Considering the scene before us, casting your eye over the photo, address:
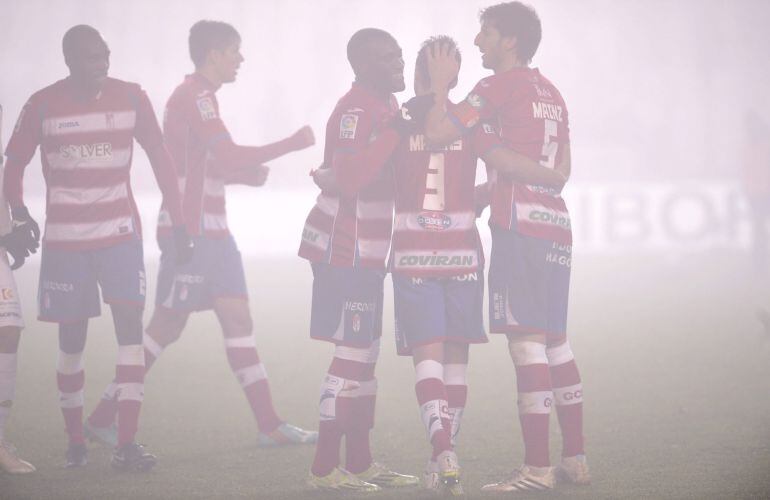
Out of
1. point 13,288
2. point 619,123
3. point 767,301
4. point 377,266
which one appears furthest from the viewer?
point 619,123

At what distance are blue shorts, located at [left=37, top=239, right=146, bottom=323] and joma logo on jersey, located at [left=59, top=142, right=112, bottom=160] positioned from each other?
18.3 inches

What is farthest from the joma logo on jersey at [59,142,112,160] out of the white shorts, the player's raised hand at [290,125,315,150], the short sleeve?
the player's raised hand at [290,125,315,150]

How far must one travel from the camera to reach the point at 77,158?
567 centimetres

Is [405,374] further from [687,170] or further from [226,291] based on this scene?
[687,170]

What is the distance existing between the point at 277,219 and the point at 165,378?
13.3m

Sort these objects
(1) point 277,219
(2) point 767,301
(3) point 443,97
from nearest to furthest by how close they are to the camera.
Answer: (3) point 443,97 < (2) point 767,301 < (1) point 277,219

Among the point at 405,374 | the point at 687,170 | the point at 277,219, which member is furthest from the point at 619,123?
the point at 405,374

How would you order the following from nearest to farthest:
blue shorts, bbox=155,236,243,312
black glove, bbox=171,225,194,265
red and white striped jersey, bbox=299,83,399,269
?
1. red and white striped jersey, bbox=299,83,399,269
2. black glove, bbox=171,225,194,265
3. blue shorts, bbox=155,236,243,312

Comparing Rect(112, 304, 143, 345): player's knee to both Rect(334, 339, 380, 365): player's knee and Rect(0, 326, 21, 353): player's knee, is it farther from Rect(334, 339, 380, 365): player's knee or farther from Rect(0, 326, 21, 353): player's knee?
Rect(334, 339, 380, 365): player's knee

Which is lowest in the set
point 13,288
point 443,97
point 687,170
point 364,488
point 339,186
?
point 364,488

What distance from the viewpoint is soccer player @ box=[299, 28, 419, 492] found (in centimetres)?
517

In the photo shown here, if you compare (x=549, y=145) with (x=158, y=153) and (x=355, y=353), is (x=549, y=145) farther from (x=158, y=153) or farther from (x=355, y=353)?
(x=158, y=153)

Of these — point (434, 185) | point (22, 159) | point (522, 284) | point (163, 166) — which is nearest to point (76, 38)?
point (22, 159)

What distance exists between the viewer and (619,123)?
119 ft
